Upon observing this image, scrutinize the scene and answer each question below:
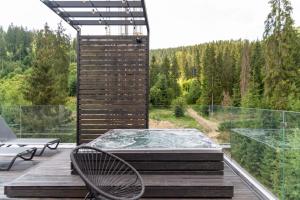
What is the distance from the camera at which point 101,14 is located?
7.26 metres

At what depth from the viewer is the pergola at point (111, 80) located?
7.71m

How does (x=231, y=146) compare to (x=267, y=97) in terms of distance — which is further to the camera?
(x=267, y=97)

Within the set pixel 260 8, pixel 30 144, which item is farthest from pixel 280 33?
pixel 30 144

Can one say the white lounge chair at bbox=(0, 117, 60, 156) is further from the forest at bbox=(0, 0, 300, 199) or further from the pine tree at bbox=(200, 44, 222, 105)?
the pine tree at bbox=(200, 44, 222, 105)

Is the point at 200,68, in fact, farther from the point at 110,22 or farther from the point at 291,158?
the point at 291,158

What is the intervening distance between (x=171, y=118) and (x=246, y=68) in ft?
40.6

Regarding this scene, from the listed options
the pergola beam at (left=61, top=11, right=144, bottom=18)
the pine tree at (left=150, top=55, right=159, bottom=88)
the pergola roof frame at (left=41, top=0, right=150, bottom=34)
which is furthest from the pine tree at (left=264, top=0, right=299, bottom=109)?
the pergola beam at (left=61, top=11, right=144, bottom=18)

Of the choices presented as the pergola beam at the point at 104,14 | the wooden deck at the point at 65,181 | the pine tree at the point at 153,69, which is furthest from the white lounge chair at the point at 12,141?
the pine tree at the point at 153,69

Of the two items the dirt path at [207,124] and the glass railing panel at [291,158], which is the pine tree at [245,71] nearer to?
the dirt path at [207,124]

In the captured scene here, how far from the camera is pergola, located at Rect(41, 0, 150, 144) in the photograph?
7711 millimetres

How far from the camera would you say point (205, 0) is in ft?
57.1

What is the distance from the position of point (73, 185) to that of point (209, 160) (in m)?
1.64

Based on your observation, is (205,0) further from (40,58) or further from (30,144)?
(30,144)

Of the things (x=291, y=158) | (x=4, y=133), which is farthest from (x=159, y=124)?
(x=291, y=158)
